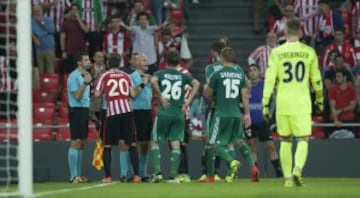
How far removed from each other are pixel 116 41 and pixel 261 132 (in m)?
4.41

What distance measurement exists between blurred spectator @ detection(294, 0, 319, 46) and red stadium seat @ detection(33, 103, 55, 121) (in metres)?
5.42

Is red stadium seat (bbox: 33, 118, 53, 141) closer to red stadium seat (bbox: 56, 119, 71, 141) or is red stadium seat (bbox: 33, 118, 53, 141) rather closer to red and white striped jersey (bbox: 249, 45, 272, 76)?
red stadium seat (bbox: 56, 119, 71, 141)

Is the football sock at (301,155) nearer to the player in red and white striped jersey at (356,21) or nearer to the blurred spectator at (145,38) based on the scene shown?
the blurred spectator at (145,38)

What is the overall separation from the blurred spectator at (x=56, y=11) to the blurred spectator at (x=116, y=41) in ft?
4.24

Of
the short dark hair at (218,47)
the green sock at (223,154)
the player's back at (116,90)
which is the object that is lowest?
the green sock at (223,154)

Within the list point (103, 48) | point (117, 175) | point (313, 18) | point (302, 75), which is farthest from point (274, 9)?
point (302, 75)

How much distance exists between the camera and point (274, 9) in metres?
25.7

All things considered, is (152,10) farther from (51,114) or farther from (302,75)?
(302,75)

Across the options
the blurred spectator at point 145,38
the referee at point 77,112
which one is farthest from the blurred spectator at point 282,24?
the referee at point 77,112

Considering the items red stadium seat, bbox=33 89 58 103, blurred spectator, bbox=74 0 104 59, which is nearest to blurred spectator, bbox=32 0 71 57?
blurred spectator, bbox=74 0 104 59

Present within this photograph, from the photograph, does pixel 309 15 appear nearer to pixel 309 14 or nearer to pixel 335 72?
pixel 309 14

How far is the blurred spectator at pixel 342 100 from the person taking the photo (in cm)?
2256

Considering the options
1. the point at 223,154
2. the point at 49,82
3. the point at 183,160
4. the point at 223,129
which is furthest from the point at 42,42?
the point at 223,154

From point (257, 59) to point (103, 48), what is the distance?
3.09 metres
